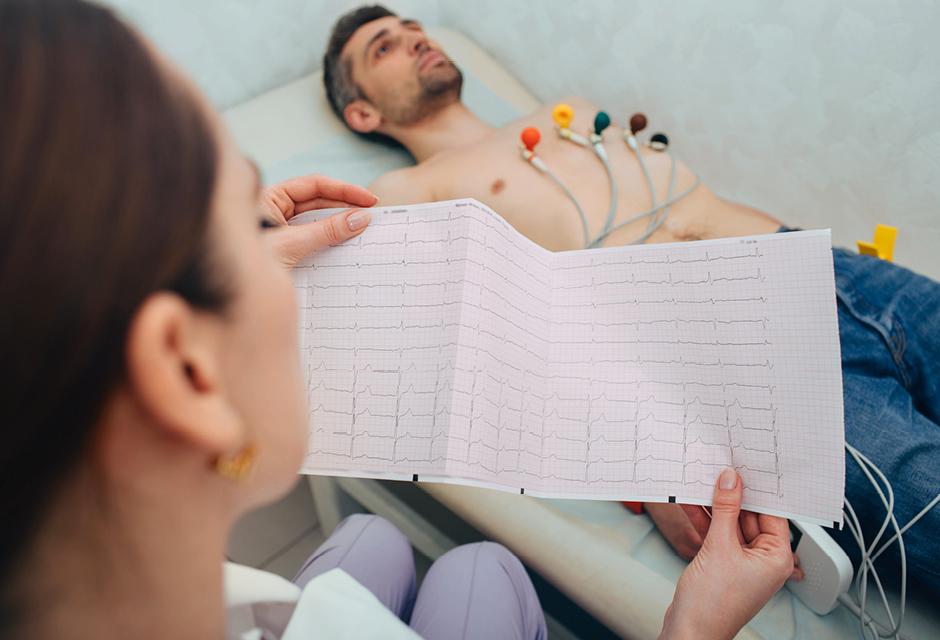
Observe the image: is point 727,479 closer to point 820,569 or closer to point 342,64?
point 820,569

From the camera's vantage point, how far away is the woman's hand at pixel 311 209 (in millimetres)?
765

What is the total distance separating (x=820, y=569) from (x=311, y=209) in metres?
0.82

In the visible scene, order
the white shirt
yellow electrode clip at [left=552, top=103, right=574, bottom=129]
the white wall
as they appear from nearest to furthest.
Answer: the white shirt
the white wall
yellow electrode clip at [left=552, top=103, right=574, bottom=129]

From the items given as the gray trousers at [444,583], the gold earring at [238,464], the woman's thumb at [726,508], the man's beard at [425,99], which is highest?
the man's beard at [425,99]

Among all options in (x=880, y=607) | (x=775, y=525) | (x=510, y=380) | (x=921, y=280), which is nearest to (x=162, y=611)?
(x=510, y=380)

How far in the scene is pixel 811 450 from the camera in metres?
0.68

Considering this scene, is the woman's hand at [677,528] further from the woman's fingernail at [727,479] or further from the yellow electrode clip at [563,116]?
the yellow electrode clip at [563,116]

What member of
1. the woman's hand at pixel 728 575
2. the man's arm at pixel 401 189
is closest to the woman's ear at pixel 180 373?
the woman's hand at pixel 728 575

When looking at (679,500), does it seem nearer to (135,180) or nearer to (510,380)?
(510,380)

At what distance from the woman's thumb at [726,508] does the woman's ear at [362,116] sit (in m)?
1.19

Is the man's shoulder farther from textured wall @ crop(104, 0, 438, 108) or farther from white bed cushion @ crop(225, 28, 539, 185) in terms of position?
textured wall @ crop(104, 0, 438, 108)

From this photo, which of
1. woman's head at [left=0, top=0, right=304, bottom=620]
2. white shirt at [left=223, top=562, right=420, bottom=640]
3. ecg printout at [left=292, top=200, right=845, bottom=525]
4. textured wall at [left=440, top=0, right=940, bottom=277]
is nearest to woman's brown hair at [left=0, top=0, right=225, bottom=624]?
woman's head at [left=0, top=0, right=304, bottom=620]

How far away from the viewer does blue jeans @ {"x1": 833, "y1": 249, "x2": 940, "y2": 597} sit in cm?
84

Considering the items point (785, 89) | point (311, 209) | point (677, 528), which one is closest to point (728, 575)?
point (677, 528)
